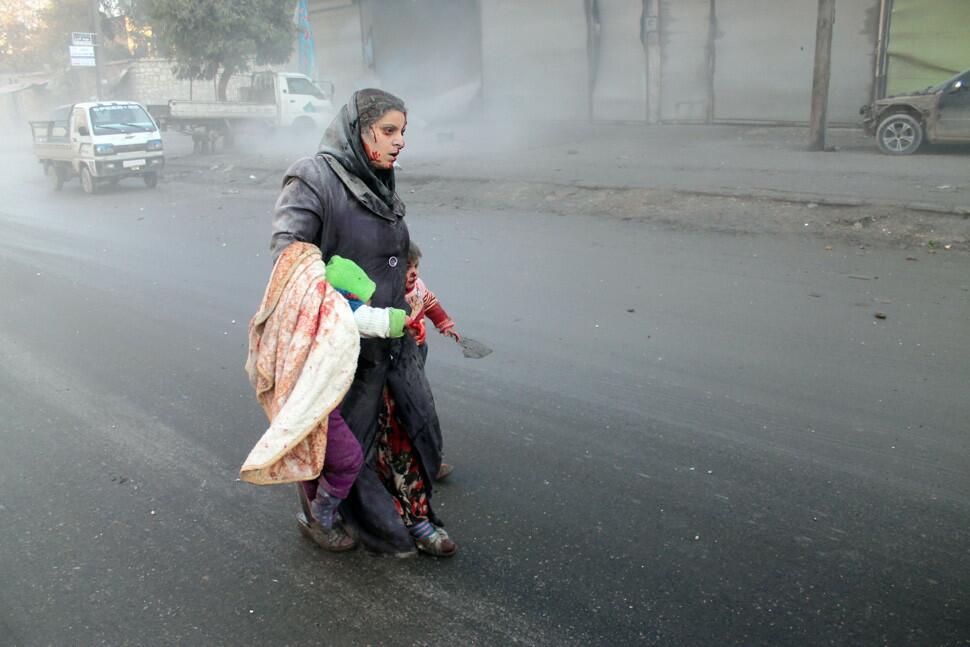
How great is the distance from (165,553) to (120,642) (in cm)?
62

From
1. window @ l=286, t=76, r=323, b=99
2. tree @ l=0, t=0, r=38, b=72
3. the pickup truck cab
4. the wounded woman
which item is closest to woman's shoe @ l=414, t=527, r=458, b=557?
the wounded woman

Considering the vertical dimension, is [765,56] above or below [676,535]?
above

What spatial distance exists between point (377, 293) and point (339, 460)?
658 mm

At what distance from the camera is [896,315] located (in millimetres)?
6363

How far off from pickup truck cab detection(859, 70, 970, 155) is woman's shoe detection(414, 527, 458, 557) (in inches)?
489

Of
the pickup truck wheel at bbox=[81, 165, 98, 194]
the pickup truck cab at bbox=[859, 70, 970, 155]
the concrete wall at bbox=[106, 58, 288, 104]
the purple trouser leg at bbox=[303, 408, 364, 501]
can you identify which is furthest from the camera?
the concrete wall at bbox=[106, 58, 288, 104]

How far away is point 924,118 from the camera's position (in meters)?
13.1

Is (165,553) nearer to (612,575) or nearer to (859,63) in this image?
(612,575)

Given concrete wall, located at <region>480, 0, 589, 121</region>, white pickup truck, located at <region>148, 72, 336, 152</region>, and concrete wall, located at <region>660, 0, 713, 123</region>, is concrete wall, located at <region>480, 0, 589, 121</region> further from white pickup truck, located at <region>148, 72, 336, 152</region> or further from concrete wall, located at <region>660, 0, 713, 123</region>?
white pickup truck, located at <region>148, 72, 336, 152</region>

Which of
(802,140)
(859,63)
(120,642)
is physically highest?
(859,63)

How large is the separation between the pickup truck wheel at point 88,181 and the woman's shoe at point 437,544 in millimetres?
16879

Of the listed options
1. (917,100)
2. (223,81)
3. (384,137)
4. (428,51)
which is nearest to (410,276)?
(384,137)

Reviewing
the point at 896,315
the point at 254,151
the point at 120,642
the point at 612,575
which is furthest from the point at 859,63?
the point at 120,642

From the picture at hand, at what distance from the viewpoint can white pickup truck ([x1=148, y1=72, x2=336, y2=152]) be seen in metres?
23.9
